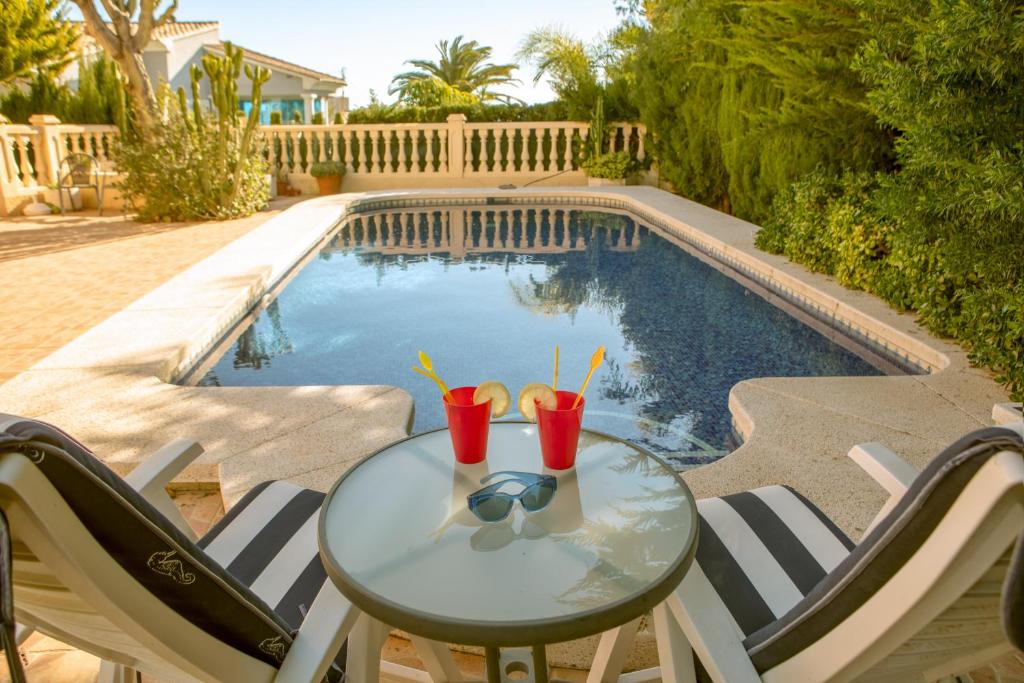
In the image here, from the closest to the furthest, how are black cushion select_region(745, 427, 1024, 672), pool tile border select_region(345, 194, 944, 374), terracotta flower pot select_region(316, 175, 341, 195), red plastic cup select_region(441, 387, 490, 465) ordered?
black cushion select_region(745, 427, 1024, 672) < red plastic cup select_region(441, 387, 490, 465) < pool tile border select_region(345, 194, 944, 374) < terracotta flower pot select_region(316, 175, 341, 195)

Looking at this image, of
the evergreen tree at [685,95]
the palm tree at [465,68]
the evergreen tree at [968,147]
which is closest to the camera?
the evergreen tree at [968,147]

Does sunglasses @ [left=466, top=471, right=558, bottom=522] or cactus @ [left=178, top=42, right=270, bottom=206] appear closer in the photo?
sunglasses @ [left=466, top=471, right=558, bottom=522]

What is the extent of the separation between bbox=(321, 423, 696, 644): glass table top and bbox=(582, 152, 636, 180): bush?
38.0 ft

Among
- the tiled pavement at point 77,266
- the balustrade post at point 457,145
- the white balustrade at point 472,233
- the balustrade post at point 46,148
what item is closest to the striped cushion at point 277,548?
the tiled pavement at point 77,266

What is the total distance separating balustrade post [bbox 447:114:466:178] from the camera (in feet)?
44.2

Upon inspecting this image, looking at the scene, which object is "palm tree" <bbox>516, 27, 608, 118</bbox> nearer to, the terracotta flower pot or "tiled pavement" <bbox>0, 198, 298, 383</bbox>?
the terracotta flower pot

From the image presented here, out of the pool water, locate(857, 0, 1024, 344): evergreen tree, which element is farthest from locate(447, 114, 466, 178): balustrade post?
locate(857, 0, 1024, 344): evergreen tree

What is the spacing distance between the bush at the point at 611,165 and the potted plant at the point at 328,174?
15.6 feet

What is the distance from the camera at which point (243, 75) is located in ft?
99.7

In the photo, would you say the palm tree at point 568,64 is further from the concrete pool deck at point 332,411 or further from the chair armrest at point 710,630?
the chair armrest at point 710,630

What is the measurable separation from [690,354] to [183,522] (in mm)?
3880

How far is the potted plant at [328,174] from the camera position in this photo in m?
12.9

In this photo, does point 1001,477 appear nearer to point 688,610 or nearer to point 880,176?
point 688,610

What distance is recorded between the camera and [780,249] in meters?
6.91
